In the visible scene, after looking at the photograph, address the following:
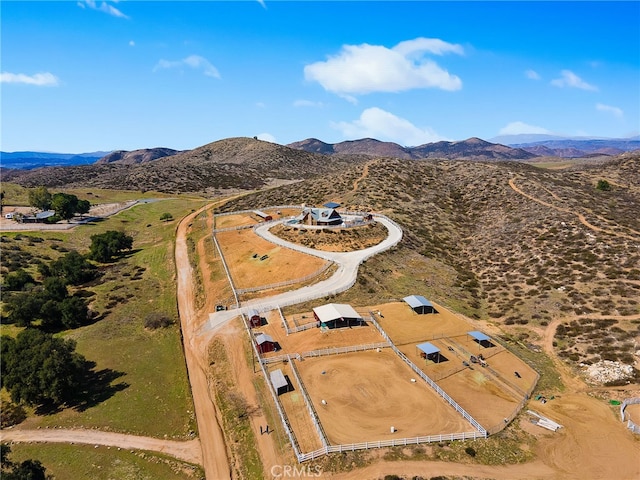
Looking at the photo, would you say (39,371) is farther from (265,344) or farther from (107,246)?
(107,246)

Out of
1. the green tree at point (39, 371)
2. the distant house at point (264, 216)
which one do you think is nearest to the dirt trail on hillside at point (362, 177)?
the distant house at point (264, 216)

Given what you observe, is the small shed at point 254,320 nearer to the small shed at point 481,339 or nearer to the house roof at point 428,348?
the house roof at point 428,348

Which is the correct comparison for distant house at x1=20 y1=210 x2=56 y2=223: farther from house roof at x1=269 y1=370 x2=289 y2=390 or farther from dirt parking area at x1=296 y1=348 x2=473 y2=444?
dirt parking area at x1=296 y1=348 x2=473 y2=444

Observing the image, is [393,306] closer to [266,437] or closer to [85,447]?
[266,437]

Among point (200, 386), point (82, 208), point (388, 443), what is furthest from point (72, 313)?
point (82, 208)

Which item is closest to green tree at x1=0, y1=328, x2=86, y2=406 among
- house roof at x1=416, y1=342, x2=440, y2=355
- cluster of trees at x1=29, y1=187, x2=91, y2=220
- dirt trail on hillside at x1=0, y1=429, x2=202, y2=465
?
dirt trail on hillside at x1=0, y1=429, x2=202, y2=465

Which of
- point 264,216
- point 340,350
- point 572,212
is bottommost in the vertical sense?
point 340,350

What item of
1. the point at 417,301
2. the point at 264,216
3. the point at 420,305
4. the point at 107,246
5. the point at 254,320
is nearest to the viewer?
the point at 254,320

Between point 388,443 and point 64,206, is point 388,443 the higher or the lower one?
the lower one
